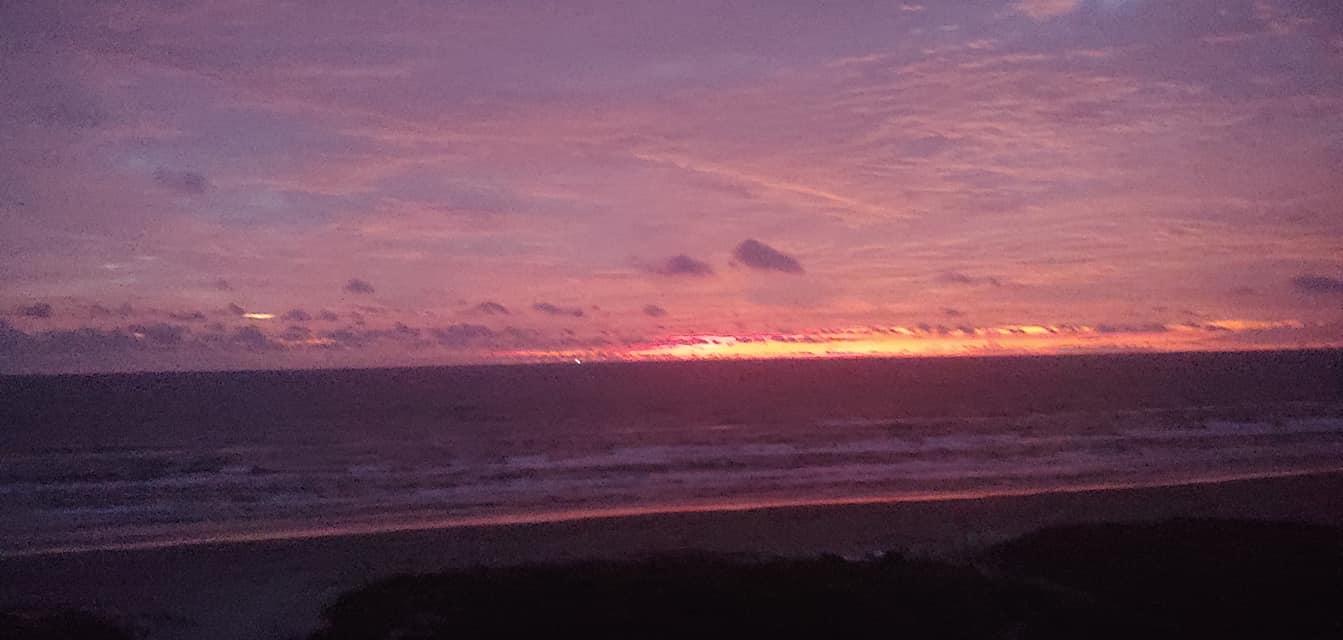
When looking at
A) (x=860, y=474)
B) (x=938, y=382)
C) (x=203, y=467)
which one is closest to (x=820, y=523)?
(x=860, y=474)

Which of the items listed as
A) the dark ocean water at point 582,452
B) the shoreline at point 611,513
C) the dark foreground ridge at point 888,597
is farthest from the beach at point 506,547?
the dark ocean water at point 582,452

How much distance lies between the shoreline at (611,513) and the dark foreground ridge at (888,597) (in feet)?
19.1

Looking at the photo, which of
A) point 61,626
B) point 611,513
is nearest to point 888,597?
point 611,513

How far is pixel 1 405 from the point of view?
9175 cm

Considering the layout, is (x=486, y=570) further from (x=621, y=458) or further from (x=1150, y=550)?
(x=621, y=458)

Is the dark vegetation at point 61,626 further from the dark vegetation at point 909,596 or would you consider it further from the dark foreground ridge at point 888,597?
the dark vegetation at point 909,596

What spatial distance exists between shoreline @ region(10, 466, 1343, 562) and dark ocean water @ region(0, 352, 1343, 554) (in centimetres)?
41

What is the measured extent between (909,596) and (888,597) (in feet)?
1.43

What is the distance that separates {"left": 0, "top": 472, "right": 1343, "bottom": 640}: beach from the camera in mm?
18672

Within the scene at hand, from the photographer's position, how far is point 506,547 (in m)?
23.1

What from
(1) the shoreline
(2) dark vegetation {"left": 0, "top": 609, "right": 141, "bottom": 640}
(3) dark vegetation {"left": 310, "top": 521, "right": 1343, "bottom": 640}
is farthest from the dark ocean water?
(3) dark vegetation {"left": 310, "top": 521, "right": 1343, "bottom": 640}

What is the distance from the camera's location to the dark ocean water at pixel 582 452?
29.7 meters

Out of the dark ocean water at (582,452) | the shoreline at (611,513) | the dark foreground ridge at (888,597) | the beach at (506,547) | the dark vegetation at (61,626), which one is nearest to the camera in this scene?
the dark foreground ridge at (888,597)

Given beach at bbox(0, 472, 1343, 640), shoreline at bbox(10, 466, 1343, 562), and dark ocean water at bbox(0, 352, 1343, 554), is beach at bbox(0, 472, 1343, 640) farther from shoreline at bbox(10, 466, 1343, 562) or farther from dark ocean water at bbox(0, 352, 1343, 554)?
dark ocean water at bbox(0, 352, 1343, 554)
